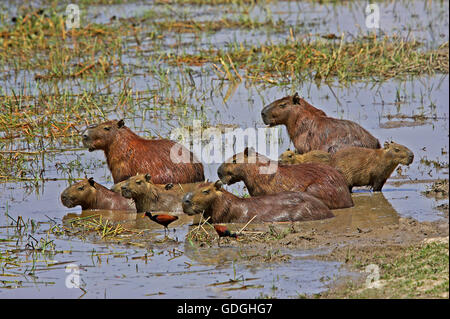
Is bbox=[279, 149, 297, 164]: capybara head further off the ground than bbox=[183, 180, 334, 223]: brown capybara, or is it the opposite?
bbox=[279, 149, 297, 164]: capybara head

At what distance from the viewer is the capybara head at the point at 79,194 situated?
902cm

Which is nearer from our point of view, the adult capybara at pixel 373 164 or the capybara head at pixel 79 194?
the capybara head at pixel 79 194

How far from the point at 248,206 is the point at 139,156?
2.16 metres

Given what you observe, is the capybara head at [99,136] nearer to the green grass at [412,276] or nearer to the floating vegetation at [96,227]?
the floating vegetation at [96,227]

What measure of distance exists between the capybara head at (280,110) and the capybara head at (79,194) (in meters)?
2.58

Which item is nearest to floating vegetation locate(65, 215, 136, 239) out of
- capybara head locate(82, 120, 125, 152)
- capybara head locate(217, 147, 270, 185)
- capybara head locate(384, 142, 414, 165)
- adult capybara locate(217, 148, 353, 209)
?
capybara head locate(217, 147, 270, 185)

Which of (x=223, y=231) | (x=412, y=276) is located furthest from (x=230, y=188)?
(x=412, y=276)

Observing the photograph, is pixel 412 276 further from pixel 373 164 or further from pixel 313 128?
pixel 313 128

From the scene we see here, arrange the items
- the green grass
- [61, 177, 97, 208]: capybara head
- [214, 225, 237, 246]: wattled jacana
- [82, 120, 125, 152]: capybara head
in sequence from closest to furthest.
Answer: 1. the green grass
2. [214, 225, 237, 246]: wattled jacana
3. [61, 177, 97, 208]: capybara head
4. [82, 120, 125, 152]: capybara head

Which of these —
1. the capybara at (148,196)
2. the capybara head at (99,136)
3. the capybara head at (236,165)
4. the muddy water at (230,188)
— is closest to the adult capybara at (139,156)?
the capybara head at (99,136)

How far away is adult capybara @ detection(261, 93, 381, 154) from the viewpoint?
10.3 meters

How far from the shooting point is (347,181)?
30.2 ft

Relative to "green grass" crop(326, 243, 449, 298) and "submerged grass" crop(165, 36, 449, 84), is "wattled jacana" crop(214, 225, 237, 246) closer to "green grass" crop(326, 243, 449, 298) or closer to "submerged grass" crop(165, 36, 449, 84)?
"green grass" crop(326, 243, 449, 298)
